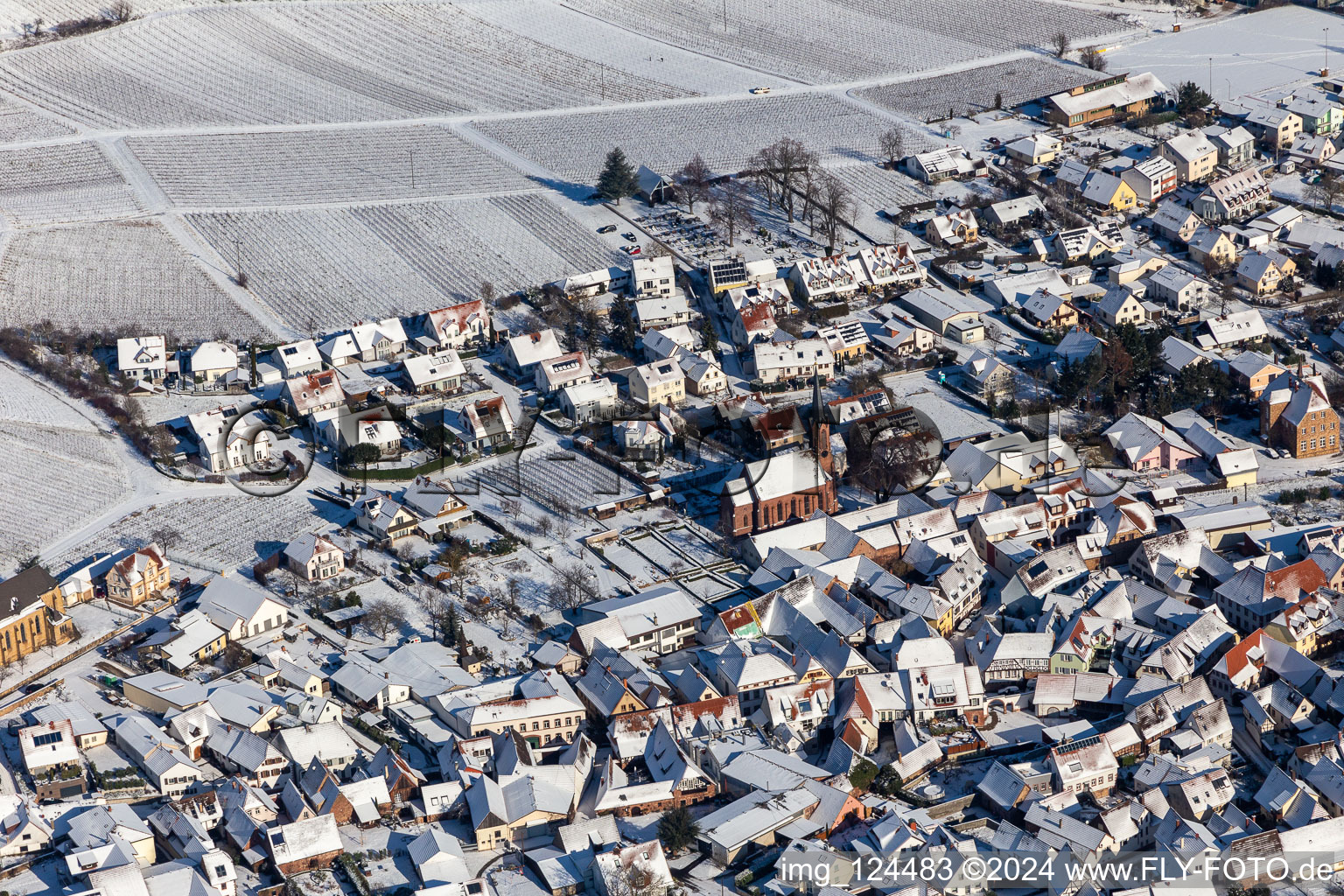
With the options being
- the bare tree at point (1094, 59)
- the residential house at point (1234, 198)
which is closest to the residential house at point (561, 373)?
the residential house at point (1234, 198)

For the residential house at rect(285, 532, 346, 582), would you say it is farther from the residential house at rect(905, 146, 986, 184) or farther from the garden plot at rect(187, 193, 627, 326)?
the residential house at rect(905, 146, 986, 184)

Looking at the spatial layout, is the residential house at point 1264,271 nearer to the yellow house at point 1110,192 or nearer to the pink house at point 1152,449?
the yellow house at point 1110,192

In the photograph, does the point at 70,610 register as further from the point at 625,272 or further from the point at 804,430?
the point at 625,272

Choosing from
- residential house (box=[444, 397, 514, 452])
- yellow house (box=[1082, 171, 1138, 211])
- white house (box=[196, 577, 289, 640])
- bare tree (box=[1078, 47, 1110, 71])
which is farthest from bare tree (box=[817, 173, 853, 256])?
white house (box=[196, 577, 289, 640])

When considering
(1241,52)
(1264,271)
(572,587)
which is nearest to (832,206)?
(1264,271)

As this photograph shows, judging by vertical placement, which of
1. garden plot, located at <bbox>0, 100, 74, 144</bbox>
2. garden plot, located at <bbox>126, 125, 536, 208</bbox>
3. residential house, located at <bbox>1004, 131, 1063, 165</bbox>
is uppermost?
residential house, located at <bbox>1004, 131, 1063, 165</bbox>

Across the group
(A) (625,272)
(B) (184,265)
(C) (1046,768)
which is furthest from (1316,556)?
(B) (184,265)

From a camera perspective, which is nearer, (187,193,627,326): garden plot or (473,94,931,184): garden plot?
(187,193,627,326): garden plot
